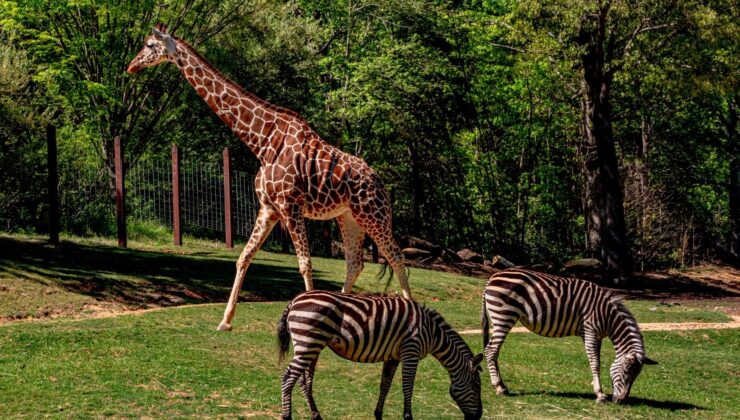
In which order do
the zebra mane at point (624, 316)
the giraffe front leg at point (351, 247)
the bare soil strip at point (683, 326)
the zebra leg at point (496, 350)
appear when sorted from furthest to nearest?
the bare soil strip at point (683, 326) → the giraffe front leg at point (351, 247) → the zebra leg at point (496, 350) → the zebra mane at point (624, 316)

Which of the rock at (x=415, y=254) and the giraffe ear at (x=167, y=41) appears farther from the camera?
the rock at (x=415, y=254)

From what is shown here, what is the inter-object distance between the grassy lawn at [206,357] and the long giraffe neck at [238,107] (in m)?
3.07

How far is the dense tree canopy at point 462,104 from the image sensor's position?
99.7 ft

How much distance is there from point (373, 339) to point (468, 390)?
1174 mm

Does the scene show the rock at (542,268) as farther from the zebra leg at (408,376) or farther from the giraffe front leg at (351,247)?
the zebra leg at (408,376)

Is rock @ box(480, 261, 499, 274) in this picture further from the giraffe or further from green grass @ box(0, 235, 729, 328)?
the giraffe

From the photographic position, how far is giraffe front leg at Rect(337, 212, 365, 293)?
54.7 feet

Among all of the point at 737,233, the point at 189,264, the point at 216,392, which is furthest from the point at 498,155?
the point at 216,392

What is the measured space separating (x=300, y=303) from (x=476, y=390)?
2.09 meters

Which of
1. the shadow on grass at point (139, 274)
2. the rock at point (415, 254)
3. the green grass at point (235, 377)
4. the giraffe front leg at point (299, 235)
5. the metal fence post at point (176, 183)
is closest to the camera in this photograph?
the green grass at point (235, 377)

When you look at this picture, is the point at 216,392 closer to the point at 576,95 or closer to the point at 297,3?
the point at 576,95

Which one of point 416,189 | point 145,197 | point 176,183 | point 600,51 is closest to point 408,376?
point 176,183

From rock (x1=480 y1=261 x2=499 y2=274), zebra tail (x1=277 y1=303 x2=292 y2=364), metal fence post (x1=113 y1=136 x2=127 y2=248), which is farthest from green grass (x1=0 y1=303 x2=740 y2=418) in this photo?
rock (x1=480 y1=261 x2=499 y2=274)

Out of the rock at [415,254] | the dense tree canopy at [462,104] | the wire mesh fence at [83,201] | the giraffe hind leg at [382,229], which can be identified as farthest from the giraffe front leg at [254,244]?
the rock at [415,254]
